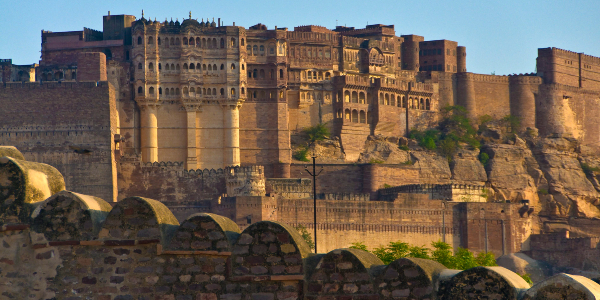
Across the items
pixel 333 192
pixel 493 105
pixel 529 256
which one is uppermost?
pixel 493 105

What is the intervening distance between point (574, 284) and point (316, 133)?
61715 millimetres

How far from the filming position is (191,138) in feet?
224

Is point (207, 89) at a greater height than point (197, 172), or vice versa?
point (207, 89)

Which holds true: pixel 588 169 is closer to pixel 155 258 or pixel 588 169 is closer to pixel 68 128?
pixel 68 128

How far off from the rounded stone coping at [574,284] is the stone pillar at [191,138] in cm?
5783

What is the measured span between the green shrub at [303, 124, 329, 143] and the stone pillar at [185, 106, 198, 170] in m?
8.18

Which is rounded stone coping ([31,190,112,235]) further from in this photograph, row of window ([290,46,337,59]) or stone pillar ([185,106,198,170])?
row of window ([290,46,337,59])

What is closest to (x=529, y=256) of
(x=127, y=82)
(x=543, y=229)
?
(x=543, y=229)

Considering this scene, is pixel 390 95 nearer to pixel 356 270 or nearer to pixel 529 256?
pixel 529 256

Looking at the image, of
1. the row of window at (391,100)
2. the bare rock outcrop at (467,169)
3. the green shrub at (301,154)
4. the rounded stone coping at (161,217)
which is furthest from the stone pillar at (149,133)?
the rounded stone coping at (161,217)

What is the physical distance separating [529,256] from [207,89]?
23122 mm

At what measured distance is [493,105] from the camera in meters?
83.8

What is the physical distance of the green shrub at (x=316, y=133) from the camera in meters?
71.9

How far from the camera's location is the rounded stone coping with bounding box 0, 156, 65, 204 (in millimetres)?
12844
